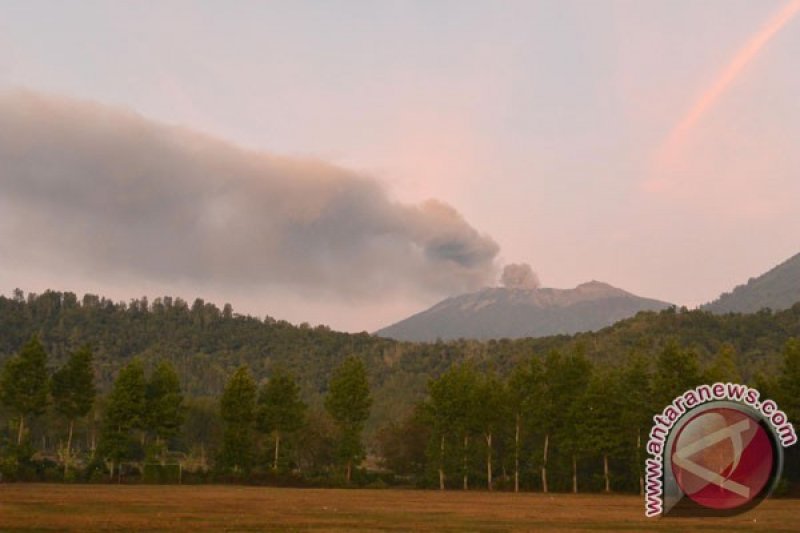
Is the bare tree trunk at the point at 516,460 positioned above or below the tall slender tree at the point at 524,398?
below

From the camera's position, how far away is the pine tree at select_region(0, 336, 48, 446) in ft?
208

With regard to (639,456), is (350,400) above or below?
above

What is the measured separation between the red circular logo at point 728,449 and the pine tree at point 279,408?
135 ft

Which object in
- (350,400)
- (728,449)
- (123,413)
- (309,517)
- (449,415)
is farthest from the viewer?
(350,400)

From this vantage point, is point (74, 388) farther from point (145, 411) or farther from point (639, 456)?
point (639, 456)

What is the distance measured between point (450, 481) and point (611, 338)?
129309mm

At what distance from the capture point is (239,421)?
70.5 metres

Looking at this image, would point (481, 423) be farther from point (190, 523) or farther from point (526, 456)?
point (190, 523)

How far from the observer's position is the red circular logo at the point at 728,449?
26.4m

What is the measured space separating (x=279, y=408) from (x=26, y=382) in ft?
73.3

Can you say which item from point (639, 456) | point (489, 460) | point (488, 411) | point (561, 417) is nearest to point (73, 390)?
point (488, 411)

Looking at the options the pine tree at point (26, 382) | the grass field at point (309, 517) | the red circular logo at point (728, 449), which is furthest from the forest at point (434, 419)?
the red circular logo at point (728, 449)

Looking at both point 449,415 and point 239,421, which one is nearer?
point 239,421

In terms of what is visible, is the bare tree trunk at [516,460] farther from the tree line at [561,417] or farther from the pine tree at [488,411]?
the pine tree at [488,411]
